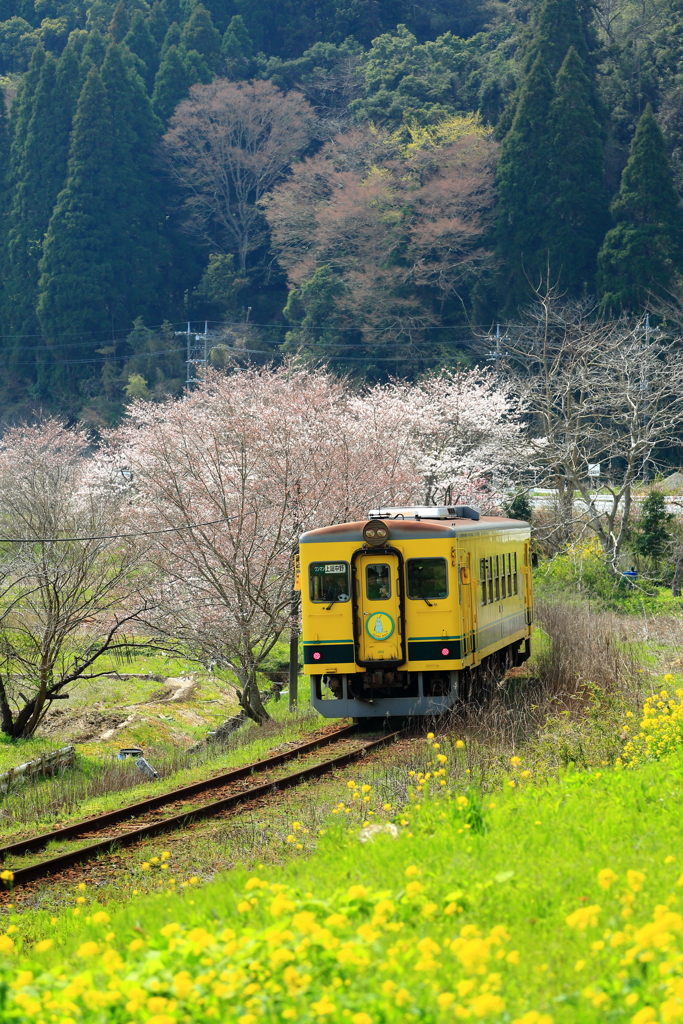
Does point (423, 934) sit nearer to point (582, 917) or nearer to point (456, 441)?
point (582, 917)

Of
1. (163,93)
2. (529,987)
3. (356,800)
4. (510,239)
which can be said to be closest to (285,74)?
(163,93)

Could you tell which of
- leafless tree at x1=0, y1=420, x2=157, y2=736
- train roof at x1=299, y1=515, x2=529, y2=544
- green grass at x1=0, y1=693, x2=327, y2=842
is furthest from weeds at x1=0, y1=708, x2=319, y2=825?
train roof at x1=299, y1=515, x2=529, y2=544

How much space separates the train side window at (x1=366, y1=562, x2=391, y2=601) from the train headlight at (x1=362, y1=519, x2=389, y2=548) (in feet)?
0.87

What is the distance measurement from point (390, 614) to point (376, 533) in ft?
3.18

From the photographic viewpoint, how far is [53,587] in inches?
740

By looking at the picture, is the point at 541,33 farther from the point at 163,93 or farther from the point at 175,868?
the point at 175,868

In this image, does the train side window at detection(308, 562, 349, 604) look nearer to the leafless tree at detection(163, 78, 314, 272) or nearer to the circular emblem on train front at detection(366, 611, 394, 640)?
the circular emblem on train front at detection(366, 611, 394, 640)

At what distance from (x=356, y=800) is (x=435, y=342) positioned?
40.2m

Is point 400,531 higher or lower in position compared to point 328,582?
higher

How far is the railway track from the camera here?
29.1 ft

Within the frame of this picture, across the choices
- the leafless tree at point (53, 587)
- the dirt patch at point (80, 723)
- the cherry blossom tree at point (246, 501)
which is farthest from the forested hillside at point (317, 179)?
the dirt patch at point (80, 723)

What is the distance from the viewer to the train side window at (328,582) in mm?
13328

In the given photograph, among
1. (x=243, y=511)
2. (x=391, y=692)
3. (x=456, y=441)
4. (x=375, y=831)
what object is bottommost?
(x=391, y=692)

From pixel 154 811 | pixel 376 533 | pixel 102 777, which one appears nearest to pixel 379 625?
pixel 376 533
